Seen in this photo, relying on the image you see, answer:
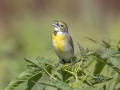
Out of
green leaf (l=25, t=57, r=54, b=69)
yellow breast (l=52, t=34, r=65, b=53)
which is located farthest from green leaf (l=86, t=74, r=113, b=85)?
yellow breast (l=52, t=34, r=65, b=53)

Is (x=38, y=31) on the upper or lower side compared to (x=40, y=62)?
upper

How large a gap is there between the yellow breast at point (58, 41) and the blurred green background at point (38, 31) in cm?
17

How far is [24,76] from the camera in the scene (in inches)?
73.0

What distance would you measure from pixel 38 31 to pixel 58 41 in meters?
2.19

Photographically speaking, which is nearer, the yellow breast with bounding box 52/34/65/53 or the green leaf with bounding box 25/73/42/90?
the green leaf with bounding box 25/73/42/90

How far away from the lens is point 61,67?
1946 mm

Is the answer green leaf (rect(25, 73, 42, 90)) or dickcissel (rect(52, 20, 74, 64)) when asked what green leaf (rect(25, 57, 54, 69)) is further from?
dickcissel (rect(52, 20, 74, 64))

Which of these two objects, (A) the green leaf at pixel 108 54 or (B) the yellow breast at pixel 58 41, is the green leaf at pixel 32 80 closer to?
(A) the green leaf at pixel 108 54

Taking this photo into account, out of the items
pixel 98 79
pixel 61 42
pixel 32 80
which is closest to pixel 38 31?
pixel 61 42

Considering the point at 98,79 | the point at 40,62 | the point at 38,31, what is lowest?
the point at 98,79

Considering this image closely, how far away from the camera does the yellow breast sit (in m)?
3.50

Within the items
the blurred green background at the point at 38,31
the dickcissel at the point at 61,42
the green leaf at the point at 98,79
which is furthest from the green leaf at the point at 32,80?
the dickcissel at the point at 61,42

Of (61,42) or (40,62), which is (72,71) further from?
(61,42)

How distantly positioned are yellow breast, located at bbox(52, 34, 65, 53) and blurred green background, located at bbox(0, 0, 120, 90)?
173 millimetres
